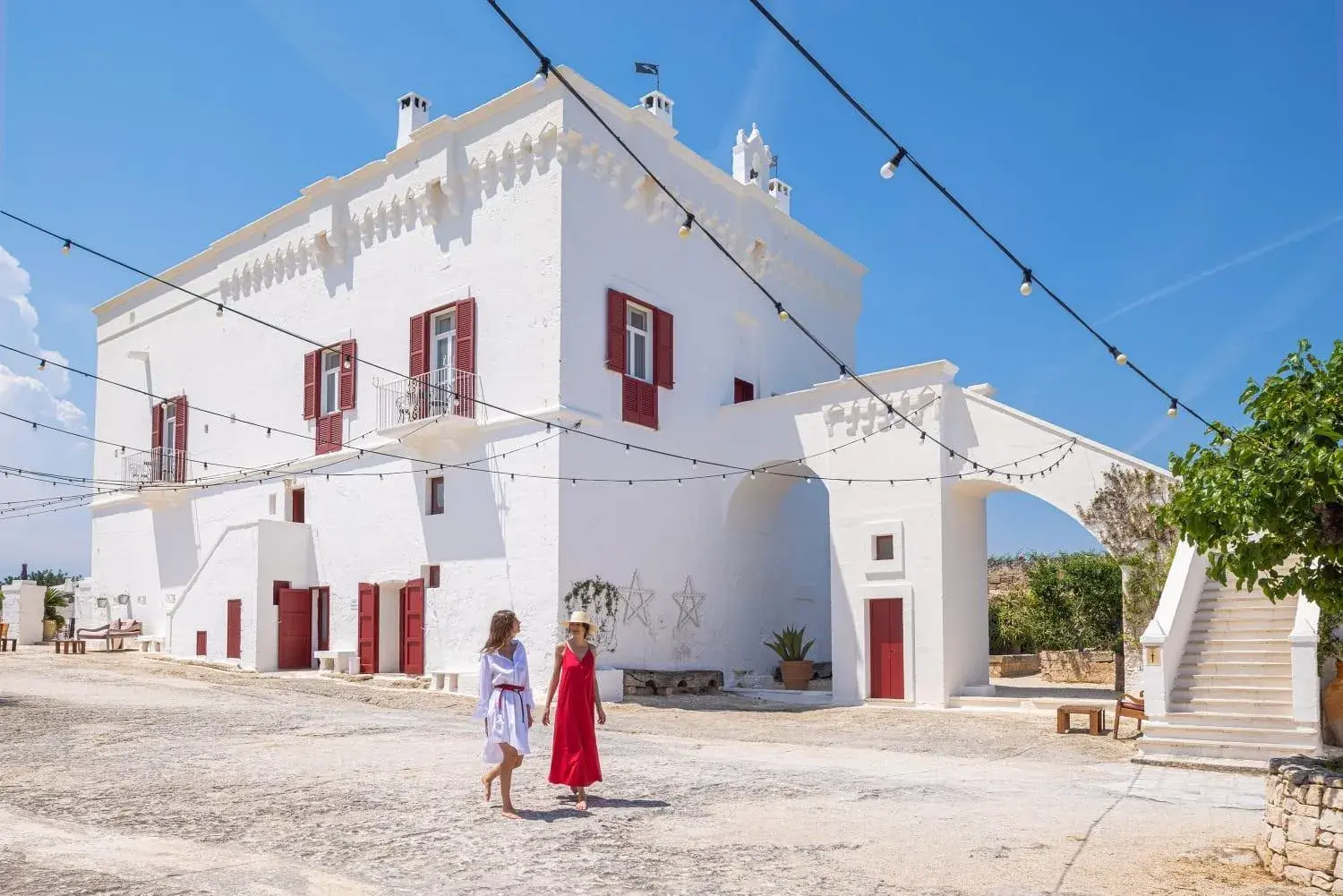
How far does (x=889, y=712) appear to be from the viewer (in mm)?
16750

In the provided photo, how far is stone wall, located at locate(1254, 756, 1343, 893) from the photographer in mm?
6023

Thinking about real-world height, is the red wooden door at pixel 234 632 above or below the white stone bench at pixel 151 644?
above

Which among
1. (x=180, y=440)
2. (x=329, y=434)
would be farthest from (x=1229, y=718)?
(x=180, y=440)

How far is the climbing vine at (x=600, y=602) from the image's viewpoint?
58.2ft

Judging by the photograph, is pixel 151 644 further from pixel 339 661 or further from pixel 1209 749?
pixel 1209 749

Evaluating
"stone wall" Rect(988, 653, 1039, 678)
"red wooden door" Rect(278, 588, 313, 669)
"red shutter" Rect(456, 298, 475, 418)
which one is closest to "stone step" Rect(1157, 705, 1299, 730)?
"red shutter" Rect(456, 298, 475, 418)

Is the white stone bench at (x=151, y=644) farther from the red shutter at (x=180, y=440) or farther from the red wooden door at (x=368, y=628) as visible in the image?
the red wooden door at (x=368, y=628)

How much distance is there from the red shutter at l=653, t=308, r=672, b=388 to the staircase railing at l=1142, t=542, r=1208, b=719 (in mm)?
8933

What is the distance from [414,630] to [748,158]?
11548mm

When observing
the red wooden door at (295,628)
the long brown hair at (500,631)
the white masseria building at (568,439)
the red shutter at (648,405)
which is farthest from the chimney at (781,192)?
the long brown hair at (500,631)

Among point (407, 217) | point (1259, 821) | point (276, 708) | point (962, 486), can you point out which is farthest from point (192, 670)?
point (1259, 821)

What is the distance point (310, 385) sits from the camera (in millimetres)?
22266

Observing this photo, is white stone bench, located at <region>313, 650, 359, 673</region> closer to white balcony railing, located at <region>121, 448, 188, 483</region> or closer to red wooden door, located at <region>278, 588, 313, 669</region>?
red wooden door, located at <region>278, 588, 313, 669</region>

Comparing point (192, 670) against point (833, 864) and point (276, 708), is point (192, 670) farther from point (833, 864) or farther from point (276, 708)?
point (833, 864)
